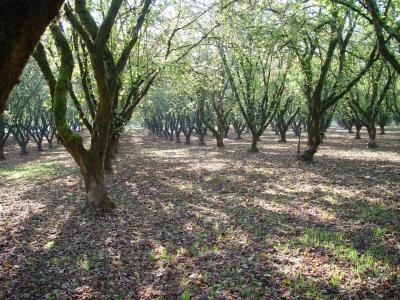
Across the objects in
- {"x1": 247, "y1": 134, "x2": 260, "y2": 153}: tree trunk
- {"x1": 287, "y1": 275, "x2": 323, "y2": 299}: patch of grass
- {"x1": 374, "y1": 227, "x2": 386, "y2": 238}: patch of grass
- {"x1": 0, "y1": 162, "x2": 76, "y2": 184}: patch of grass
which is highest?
{"x1": 247, "y1": 134, "x2": 260, "y2": 153}: tree trunk

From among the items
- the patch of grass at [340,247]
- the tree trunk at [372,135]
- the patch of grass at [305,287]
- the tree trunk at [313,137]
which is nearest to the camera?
the patch of grass at [305,287]

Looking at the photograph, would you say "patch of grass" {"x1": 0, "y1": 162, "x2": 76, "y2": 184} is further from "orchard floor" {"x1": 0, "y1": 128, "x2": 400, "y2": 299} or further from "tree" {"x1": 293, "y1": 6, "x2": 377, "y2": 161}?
"tree" {"x1": 293, "y1": 6, "x2": 377, "y2": 161}

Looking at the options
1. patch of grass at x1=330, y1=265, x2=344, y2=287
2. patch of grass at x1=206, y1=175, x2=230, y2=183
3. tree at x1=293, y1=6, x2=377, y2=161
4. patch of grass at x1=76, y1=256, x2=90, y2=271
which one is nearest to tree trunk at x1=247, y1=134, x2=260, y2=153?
tree at x1=293, y1=6, x2=377, y2=161

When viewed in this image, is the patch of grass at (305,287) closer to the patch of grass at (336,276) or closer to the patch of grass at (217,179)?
the patch of grass at (336,276)

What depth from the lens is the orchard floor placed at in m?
6.48

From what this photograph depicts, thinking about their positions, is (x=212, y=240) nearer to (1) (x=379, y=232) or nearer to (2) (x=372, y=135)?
(1) (x=379, y=232)

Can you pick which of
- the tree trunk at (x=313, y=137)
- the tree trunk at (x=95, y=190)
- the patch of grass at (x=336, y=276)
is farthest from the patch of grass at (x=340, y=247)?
the tree trunk at (x=313, y=137)

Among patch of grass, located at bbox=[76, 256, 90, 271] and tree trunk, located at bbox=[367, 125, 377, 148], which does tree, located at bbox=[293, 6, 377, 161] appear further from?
patch of grass, located at bbox=[76, 256, 90, 271]

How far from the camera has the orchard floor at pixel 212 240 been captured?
648 cm

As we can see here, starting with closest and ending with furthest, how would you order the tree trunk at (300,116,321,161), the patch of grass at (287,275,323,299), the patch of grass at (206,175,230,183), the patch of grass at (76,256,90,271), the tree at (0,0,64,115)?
the tree at (0,0,64,115), the patch of grass at (287,275,323,299), the patch of grass at (76,256,90,271), the patch of grass at (206,175,230,183), the tree trunk at (300,116,321,161)

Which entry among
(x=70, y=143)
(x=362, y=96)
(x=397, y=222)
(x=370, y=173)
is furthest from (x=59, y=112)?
(x=362, y=96)

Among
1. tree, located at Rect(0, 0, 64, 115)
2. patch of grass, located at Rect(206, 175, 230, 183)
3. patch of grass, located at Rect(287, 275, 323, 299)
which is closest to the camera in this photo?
tree, located at Rect(0, 0, 64, 115)

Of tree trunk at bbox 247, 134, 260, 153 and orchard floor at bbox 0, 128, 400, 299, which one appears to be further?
tree trunk at bbox 247, 134, 260, 153

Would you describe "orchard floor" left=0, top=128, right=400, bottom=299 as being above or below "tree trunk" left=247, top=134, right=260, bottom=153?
below
